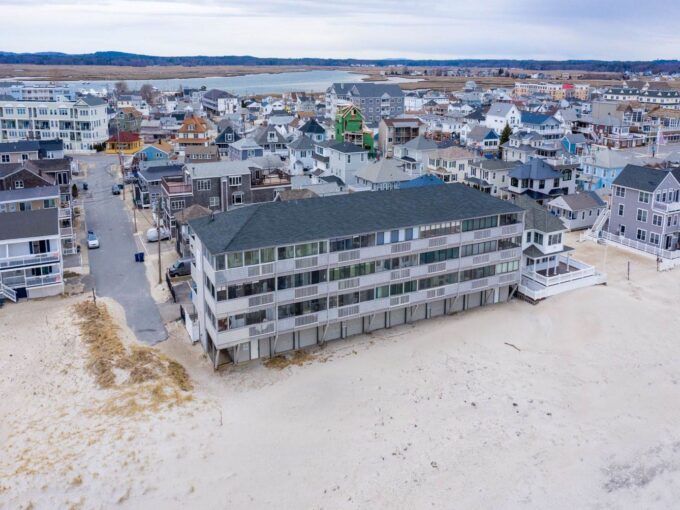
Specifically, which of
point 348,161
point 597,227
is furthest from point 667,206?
point 348,161

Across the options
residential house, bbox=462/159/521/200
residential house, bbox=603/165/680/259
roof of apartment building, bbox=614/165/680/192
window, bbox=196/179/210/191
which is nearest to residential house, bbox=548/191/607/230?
residential house, bbox=603/165/680/259

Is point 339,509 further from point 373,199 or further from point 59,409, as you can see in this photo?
point 373,199

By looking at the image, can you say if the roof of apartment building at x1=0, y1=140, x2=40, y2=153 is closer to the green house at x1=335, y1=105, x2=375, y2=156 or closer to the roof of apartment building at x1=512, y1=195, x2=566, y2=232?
the green house at x1=335, y1=105, x2=375, y2=156

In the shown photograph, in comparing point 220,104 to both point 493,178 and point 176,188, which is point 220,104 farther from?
point 176,188

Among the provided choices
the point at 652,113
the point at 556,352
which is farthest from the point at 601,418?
the point at 652,113

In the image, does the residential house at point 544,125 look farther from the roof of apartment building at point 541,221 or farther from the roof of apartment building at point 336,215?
the roof of apartment building at point 336,215

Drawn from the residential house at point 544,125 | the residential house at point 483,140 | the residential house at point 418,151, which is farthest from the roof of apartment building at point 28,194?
the residential house at point 544,125
